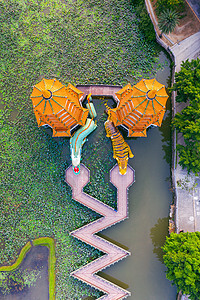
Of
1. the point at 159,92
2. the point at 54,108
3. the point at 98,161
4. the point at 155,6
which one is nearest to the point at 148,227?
the point at 98,161

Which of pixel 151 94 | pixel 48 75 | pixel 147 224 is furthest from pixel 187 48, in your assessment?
pixel 147 224

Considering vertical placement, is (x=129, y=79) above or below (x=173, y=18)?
below

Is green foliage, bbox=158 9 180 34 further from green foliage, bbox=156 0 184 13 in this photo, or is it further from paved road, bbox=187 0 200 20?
paved road, bbox=187 0 200 20

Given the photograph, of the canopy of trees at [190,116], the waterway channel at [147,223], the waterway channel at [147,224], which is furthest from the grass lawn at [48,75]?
the canopy of trees at [190,116]

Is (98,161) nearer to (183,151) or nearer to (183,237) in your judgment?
(183,151)

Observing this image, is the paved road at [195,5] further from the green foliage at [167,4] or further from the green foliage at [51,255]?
the green foliage at [51,255]

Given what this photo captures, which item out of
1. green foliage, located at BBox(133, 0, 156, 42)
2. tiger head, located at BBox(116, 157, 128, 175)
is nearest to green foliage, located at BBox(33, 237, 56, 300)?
tiger head, located at BBox(116, 157, 128, 175)
